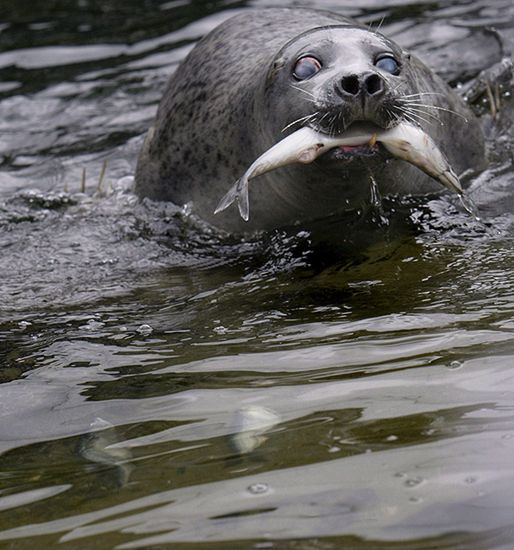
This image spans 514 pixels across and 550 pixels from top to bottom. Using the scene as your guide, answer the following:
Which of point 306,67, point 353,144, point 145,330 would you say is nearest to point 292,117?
point 306,67

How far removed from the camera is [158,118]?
6.41m

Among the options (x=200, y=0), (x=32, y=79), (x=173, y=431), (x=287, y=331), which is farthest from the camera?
(x=200, y=0)

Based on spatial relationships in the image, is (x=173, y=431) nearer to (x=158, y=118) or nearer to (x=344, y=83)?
(x=344, y=83)

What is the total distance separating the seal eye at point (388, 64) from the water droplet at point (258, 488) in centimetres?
245

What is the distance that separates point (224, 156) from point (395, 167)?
0.90 m

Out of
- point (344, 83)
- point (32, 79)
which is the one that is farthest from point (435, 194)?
point (32, 79)

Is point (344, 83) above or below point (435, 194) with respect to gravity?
above

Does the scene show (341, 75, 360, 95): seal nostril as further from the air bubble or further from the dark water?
the air bubble

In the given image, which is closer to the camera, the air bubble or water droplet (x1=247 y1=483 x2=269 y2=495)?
water droplet (x1=247 y1=483 x2=269 y2=495)

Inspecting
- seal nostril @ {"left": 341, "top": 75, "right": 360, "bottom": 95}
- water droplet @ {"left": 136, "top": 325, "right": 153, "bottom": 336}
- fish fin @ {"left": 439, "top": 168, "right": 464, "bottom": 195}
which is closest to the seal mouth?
seal nostril @ {"left": 341, "top": 75, "right": 360, "bottom": 95}

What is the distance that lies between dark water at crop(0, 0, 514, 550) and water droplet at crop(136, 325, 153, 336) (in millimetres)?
18

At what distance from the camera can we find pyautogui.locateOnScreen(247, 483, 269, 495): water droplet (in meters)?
2.70

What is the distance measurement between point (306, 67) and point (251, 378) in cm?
176

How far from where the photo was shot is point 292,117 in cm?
480
